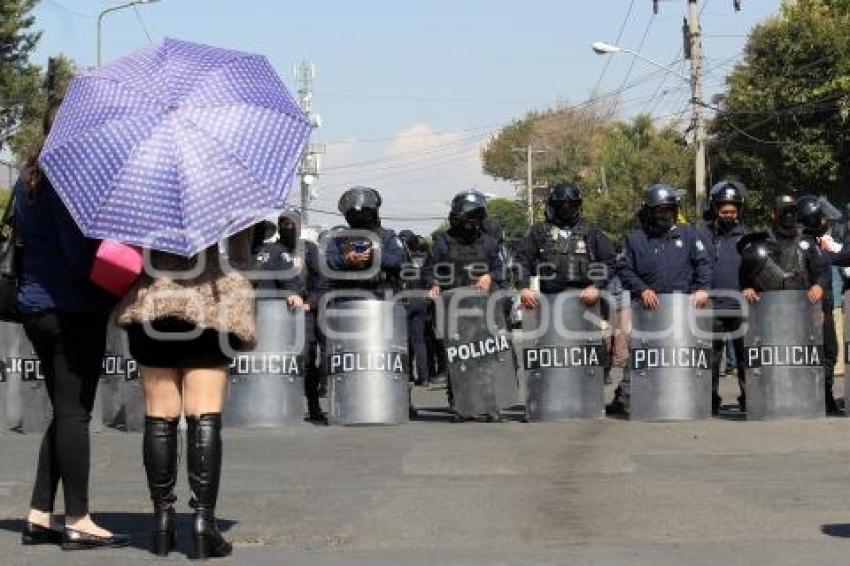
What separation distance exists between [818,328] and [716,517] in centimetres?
522

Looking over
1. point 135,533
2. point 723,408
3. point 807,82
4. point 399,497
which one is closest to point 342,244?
point 723,408

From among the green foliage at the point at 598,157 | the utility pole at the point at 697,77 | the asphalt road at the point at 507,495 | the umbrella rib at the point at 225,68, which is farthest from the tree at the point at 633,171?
the umbrella rib at the point at 225,68

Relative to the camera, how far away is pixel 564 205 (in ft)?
40.9

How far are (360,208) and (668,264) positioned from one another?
8.08ft

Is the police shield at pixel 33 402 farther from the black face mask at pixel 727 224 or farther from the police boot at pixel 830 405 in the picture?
the police boot at pixel 830 405

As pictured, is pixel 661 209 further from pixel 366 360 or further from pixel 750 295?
pixel 366 360

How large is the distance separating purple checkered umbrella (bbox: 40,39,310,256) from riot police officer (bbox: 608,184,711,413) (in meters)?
6.31

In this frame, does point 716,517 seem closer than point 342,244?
Yes

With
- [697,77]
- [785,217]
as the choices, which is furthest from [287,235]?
[697,77]

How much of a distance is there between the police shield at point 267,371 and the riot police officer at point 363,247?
20.6 inches

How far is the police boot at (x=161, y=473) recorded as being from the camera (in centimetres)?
645

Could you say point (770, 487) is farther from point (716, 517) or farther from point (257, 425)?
point (257, 425)

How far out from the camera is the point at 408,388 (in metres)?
12.6

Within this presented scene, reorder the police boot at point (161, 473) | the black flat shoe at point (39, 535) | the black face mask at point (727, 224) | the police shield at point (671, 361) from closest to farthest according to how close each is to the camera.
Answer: the police boot at point (161, 473)
the black flat shoe at point (39, 535)
the police shield at point (671, 361)
the black face mask at point (727, 224)
